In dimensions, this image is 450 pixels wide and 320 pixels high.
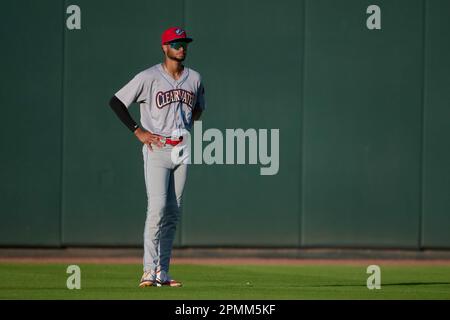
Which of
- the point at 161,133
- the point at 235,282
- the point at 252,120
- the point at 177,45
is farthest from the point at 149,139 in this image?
the point at 252,120

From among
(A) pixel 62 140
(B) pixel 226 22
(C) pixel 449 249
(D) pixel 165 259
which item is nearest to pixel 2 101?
(A) pixel 62 140

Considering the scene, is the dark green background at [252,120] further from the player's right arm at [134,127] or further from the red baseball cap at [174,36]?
the red baseball cap at [174,36]

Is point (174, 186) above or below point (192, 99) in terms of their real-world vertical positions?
below

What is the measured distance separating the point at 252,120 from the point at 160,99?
14.8 feet

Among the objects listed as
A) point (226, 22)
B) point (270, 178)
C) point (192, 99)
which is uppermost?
point (226, 22)

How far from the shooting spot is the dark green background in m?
13.5

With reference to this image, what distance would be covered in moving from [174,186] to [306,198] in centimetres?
461

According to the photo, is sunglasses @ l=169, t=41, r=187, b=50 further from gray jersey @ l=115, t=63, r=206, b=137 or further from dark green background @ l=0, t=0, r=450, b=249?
dark green background @ l=0, t=0, r=450, b=249

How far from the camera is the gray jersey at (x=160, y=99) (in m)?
9.19

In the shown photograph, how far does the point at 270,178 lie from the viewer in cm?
1359

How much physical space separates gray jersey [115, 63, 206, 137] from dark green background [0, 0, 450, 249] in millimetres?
4215

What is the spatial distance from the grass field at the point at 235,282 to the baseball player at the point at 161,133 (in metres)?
0.40
